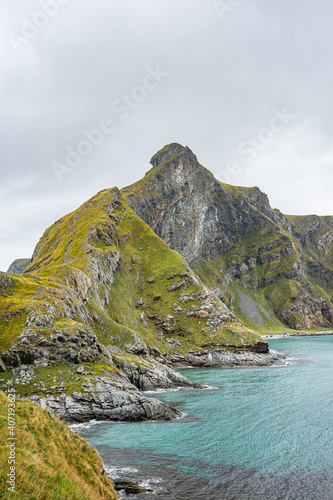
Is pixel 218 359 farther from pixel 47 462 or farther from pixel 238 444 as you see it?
pixel 47 462

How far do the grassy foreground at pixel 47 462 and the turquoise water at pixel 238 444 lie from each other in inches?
355

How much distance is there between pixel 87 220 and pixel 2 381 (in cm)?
12518

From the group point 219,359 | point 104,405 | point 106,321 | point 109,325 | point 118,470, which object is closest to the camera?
point 118,470

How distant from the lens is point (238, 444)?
118 feet

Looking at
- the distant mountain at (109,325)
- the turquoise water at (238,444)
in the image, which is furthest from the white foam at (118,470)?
the distant mountain at (109,325)

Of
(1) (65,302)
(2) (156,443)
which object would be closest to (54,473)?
(2) (156,443)

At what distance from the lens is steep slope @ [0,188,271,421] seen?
163ft

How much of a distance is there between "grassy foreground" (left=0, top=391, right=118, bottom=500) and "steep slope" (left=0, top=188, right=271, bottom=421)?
28914mm

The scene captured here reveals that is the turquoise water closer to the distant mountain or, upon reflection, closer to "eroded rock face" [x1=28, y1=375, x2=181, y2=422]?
"eroded rock face" [x1=28, y1=375, x2=181, y2=422]

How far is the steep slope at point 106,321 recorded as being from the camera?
1961 inches

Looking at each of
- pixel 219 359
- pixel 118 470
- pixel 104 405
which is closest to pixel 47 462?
pixel 118 470

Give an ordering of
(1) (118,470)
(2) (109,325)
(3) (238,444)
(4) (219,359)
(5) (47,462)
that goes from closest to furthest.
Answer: (5) (47,462), (1) (118,470), (3) (238,444), (2) (109,325), (4) (219,359)

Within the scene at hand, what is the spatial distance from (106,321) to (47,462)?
8352cm

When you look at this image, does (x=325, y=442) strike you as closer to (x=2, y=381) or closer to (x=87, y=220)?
(x=2, y=381)
